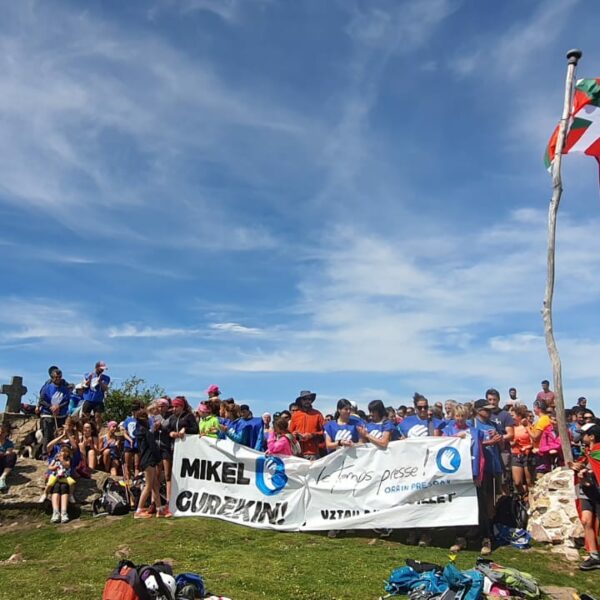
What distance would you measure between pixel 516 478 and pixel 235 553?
5.71m

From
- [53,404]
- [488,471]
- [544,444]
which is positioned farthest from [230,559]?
[53,404]

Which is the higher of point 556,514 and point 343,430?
point 343,430

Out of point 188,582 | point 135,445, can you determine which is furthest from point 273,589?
point 135,445

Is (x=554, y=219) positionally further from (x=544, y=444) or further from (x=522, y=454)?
(x=522, y=454)

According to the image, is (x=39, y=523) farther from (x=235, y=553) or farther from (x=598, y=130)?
(x=598, y=130)

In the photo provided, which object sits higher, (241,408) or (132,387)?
(132,387)

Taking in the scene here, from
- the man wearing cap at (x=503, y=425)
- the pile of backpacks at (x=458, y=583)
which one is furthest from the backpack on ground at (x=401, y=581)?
the man wearing cap at (x=503, y=425)

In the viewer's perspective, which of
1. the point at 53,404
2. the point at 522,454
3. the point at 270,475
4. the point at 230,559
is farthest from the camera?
the point at 53,404

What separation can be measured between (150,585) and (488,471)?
20.9ft

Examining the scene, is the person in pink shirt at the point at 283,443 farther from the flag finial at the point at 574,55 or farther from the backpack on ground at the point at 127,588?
the flag finial at the point at 574,55

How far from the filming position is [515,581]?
717 cm

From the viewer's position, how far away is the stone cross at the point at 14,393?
18.8 metres

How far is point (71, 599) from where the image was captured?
6672 millimetres

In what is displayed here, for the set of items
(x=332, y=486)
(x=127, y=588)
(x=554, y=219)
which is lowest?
(x=127, y=588)
